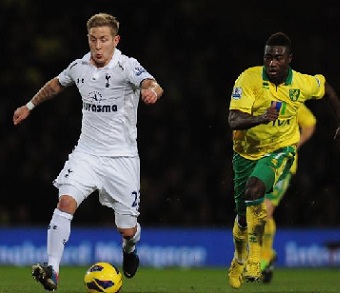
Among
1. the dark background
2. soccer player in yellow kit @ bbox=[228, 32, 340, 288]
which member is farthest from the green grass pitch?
the dark background

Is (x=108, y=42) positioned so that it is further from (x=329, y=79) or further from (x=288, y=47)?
(x=329, y=79)

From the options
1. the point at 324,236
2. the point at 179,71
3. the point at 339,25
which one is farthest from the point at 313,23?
the point at 324,236

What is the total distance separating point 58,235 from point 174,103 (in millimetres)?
11046

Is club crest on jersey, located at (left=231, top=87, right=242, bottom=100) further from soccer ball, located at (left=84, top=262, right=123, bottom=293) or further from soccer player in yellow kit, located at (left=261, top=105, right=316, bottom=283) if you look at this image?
soccer player in yellow kit, located at (left=261, top=105, right=316, bottom=283)

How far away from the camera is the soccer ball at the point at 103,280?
820 centimetres

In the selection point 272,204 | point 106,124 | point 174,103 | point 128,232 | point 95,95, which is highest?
point 95,95

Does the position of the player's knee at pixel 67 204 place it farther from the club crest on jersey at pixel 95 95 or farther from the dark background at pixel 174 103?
the dark background at pixel 174 103

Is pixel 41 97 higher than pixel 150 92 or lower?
lower

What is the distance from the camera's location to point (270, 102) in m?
9.59

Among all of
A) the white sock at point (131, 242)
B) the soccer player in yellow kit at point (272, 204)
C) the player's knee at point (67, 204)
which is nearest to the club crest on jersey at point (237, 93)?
the white sock at point (131, 242)

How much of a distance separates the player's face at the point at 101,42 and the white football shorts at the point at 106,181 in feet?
2.87

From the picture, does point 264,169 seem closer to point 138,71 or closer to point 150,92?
point 138,71

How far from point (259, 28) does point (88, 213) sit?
566cm

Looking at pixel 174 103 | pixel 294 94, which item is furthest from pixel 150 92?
pixel 174 103
